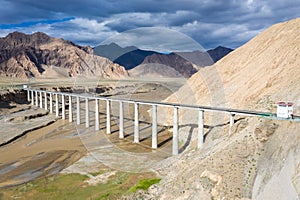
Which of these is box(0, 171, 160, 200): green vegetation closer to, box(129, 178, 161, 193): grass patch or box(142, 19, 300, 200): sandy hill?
box(129, 178, 161, 193): grass patch

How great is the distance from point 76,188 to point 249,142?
1131cm

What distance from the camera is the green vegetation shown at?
16375 mm

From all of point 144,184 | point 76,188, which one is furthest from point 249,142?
point 76,188

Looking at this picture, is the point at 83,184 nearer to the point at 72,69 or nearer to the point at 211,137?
the point at 211,137

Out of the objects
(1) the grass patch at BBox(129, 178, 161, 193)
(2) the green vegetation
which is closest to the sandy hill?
(1) the grass patch at BBox(129, 178, 161, 193)

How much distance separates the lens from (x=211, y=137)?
22.1 meters

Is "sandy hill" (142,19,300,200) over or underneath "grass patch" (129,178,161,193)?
over

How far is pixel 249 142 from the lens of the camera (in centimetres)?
1352

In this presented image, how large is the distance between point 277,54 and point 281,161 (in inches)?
819

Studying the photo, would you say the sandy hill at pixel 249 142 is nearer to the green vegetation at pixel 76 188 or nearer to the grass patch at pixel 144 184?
the grass patch at pixel 144 184

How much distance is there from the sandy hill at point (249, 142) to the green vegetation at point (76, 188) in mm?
1813

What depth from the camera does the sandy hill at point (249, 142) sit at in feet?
36.4

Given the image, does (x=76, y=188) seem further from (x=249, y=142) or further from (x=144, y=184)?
(x=249, y=142)

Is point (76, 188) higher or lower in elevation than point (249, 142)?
lower
